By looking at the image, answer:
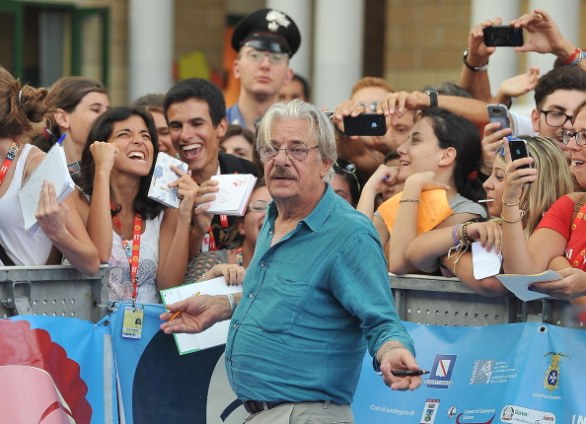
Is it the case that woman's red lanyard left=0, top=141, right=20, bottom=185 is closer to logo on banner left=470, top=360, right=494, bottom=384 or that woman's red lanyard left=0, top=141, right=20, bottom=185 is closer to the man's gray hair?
the man's gray hair

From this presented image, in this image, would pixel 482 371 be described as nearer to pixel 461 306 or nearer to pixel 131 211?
pixel 461 306

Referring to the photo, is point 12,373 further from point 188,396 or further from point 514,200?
point 514,200

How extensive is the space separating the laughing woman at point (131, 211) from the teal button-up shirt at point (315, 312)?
147 cm

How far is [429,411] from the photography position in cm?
608

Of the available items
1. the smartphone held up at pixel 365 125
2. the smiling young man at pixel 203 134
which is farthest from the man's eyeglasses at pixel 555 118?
the smiling young man at pixel 203 134

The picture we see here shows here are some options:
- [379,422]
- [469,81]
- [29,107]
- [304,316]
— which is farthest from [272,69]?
[304,316]

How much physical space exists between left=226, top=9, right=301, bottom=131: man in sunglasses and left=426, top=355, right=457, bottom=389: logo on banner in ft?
11.4

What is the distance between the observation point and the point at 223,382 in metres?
6.61

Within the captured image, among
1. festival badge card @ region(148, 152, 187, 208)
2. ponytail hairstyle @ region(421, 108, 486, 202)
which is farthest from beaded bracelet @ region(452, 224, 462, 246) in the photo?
festival badge card @ region(148, 152, 187, 208)

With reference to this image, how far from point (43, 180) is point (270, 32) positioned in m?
3.57

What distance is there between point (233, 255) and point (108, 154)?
0.87 metres

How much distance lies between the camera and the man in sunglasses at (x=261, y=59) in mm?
9211

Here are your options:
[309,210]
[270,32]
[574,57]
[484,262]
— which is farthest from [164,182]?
[270,32]

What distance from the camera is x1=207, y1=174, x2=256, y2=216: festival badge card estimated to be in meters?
6.81
